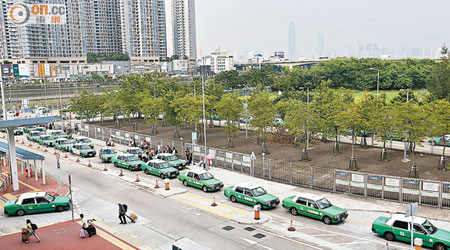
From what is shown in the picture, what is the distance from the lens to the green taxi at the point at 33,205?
77.9 ft

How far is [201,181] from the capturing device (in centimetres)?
2861

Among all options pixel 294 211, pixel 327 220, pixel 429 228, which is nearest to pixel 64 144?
pixel 294 211

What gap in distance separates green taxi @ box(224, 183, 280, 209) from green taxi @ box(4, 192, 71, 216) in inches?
422

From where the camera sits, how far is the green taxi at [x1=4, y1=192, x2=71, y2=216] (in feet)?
77.9

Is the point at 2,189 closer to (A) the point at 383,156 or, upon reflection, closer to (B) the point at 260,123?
(B) the point at 260,123

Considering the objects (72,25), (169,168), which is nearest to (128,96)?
(169,168)

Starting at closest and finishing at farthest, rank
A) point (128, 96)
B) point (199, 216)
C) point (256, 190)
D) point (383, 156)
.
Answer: point (199, 216), point (256, 190), point (383, 156), point (128, 96)

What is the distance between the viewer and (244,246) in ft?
61.7

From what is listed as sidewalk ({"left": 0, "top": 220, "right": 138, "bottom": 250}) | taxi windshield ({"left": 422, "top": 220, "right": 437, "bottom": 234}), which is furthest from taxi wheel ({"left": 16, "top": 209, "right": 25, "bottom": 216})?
taxi windshield ({"left": 422, "top": 220, "right": 437, "bottom": 234})

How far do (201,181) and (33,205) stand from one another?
36.5ft

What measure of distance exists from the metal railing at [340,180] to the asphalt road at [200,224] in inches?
106

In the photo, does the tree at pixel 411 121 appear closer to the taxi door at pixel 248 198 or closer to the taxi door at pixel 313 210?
the taxi door at pixel 313 210

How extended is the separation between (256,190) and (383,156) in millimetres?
17475

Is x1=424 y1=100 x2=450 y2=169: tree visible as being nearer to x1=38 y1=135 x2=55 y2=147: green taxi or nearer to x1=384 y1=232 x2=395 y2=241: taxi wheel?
x1=384 y1=232 x2=395 y2=241: taxi wheel
